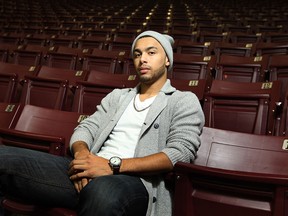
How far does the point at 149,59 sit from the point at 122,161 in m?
0.22

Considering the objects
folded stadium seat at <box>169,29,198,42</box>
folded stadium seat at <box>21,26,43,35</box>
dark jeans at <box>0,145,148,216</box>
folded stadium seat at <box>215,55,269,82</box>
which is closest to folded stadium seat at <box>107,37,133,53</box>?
folded stadium seat at <box>169,29,198,42</box>

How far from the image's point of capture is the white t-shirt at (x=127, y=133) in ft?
1.73

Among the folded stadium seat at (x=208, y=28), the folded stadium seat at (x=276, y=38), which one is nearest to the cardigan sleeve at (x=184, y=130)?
the folded stadium seat at (x=276, y=38)

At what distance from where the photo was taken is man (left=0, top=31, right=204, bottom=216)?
1.38 ft

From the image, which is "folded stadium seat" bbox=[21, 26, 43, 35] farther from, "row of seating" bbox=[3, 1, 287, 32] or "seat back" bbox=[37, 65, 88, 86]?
"seat back" bbox=[37, 65, 88, 86]

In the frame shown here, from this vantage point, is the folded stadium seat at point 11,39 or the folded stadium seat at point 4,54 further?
the folded stadium seat at point 11,39

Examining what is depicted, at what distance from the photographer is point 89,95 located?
0.88 m

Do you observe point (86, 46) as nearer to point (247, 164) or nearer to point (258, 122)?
point (258, 122)

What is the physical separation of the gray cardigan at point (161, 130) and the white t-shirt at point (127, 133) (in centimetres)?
1

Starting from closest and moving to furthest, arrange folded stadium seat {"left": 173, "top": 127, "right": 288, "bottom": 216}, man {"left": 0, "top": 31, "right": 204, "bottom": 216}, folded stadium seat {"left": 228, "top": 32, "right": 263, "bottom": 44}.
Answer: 1. folded stadium seat {"left": 173, "top": 127, "right": 288, "bottom": 216}
2. man {"left": 0, "top": 31, "right": 204, "bottom": 216}
3. folded stadium seat {"left": 228, "top": 32, "right": 263, "bottom": 44}

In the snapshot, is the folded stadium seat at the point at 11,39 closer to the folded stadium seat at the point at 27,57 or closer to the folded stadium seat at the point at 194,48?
the folded stadium seat at the point at 27,57

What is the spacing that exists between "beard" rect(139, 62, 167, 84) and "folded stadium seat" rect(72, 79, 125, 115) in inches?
10.9

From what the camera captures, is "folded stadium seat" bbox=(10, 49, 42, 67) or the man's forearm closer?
the man's forearm

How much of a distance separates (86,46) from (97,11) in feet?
4.82
